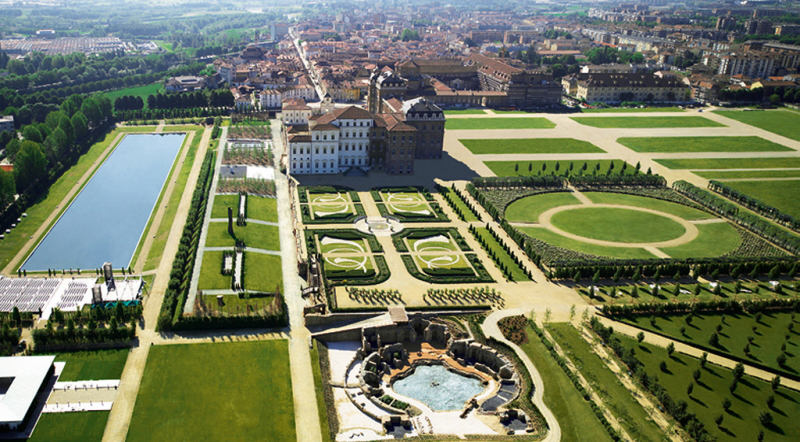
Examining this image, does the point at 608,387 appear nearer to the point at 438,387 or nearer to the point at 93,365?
the point at 438,387

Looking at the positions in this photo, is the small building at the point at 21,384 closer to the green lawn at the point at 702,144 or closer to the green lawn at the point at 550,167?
the green lawn at the point at 550,167

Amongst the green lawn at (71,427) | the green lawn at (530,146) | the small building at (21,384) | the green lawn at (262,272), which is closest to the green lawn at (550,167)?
the green lawn at (530,146)

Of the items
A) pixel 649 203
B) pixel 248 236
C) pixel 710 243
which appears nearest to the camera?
pixel 248 236

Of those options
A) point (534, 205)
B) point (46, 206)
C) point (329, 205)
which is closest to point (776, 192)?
point (534, 205)

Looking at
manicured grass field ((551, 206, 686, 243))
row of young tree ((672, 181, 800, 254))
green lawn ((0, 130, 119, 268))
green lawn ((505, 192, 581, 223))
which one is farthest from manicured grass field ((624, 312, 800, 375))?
green lawn ((0, 130, 119, 268))

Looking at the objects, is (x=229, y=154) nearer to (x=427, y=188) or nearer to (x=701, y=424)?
(x=427, y=188)

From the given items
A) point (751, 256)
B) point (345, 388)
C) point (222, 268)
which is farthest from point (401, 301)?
point (751, 256)

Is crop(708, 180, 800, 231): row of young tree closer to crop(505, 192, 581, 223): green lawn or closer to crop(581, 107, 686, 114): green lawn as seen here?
crop(505, 192, 581, 223): green lawn
